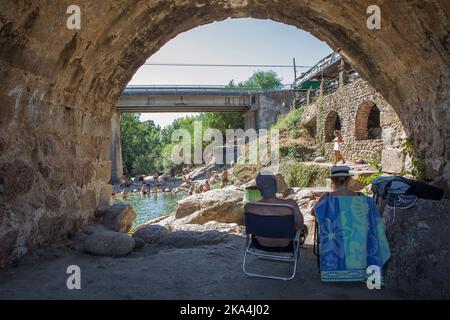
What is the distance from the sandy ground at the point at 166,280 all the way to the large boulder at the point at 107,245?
108mm

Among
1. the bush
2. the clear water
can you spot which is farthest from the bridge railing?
the bush

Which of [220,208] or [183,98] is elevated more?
[183,98]

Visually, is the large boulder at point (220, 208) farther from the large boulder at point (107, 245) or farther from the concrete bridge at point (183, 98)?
the concrete bridge at point (183, 98)

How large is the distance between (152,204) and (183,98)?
1029cm

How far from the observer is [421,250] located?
3.09 metres

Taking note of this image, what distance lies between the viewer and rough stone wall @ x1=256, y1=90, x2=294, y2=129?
2770cm

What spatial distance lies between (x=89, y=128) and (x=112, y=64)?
1.06 meters

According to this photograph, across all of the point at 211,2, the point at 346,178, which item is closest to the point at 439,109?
the point at 346,178

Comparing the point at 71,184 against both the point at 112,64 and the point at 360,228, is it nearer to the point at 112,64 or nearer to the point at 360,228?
the point at 112,64

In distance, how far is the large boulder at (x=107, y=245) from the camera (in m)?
4.44

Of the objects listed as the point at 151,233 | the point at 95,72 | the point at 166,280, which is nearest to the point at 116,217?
the point at 151,233

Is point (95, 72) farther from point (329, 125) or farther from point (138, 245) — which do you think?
point (329, 125)

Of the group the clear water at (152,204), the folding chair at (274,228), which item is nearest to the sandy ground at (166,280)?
the folding chair at (274,228)

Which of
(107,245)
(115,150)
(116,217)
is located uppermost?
(115,150)
